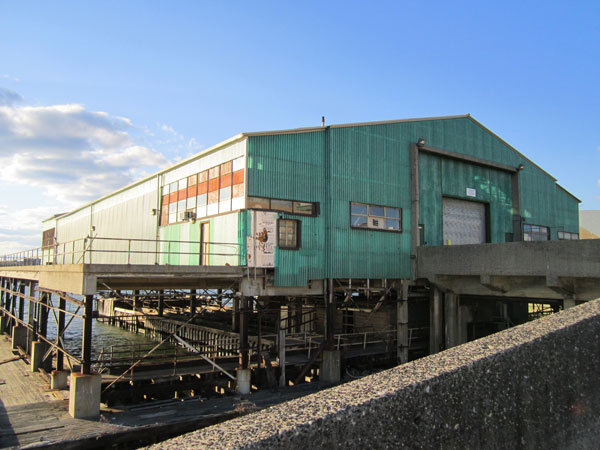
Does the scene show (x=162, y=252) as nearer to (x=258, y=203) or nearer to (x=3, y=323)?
(x=258, y=203)

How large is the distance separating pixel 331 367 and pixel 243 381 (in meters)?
4.73

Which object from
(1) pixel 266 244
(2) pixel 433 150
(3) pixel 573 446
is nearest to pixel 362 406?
(3) pixel 573 446

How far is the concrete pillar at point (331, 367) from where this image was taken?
71.4ft

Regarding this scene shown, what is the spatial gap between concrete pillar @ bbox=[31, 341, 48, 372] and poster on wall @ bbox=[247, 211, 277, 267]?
13772 mm

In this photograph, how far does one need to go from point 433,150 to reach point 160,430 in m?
19.6

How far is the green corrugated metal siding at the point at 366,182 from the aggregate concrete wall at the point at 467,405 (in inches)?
631

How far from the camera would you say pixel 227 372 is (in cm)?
1980

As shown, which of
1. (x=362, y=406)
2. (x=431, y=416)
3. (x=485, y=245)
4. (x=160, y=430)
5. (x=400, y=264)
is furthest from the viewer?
(x=400, y=264)

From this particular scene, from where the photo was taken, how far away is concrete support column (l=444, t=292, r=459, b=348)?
2511 cm

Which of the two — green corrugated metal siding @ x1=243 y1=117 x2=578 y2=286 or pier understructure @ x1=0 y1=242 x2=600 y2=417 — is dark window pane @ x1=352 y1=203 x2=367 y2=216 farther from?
pier understructure @ x1=0 y1=242 x2=600 y2=417

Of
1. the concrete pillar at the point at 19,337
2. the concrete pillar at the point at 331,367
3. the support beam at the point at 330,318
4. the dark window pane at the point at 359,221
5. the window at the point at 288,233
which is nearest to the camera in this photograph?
the window at the point at 288,233

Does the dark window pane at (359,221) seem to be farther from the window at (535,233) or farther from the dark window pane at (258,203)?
the window at (535,233)

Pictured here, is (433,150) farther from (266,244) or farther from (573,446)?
(573,446)

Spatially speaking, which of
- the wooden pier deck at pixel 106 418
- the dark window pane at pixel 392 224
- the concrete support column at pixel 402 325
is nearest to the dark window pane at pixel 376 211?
the dark window pane at pixel 392 224
